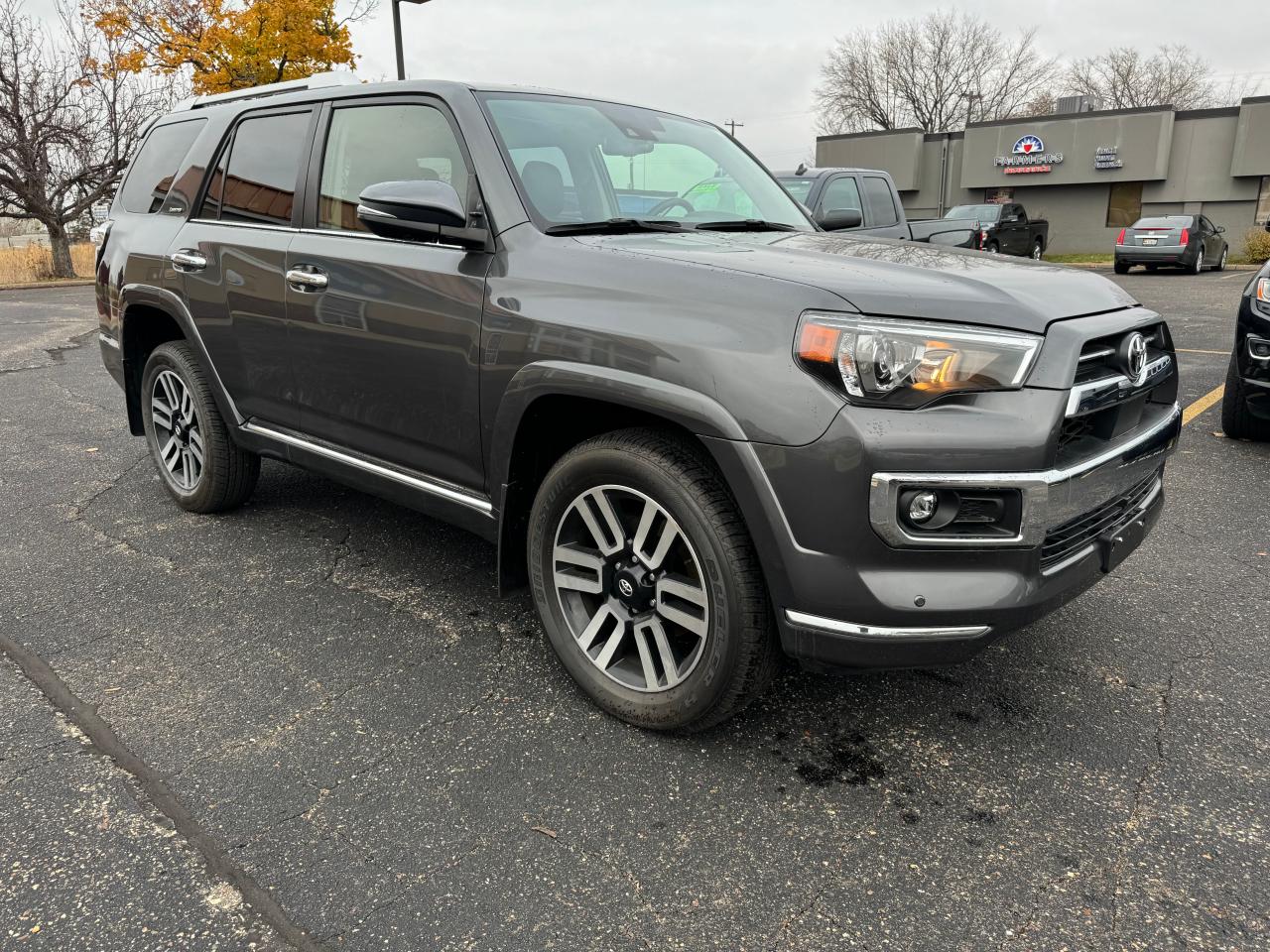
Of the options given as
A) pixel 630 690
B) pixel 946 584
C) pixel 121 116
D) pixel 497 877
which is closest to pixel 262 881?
pixel 497 877

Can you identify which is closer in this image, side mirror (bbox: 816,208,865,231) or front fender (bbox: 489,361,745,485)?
front fender (bbox: 489,361,745,485)

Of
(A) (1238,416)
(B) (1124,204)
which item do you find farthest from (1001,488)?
(B) (1124,204)

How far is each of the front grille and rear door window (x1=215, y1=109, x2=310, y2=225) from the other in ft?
9.55

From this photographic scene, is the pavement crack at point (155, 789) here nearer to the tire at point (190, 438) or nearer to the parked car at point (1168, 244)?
the tire at point (190, 438)

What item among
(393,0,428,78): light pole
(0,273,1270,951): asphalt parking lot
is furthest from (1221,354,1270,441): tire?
(393,0,428,78): light pole

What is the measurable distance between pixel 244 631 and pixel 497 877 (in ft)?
5.42

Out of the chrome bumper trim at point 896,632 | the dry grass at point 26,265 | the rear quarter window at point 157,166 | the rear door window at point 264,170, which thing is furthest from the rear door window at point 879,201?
the dry grass at point 26,265

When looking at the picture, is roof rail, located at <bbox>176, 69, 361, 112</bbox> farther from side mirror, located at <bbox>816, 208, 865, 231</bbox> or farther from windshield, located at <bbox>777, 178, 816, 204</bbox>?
windshield, located at <bbox>777, 178, 816, 204</bbox>

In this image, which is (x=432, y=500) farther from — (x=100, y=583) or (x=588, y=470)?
(x=100, y=583)

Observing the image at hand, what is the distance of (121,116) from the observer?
2356 cm

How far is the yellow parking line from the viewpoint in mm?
6545

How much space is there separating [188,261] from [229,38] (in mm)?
19562

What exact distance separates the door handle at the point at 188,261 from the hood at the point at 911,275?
2050 millimetres

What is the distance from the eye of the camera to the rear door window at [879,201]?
988 centimetres
